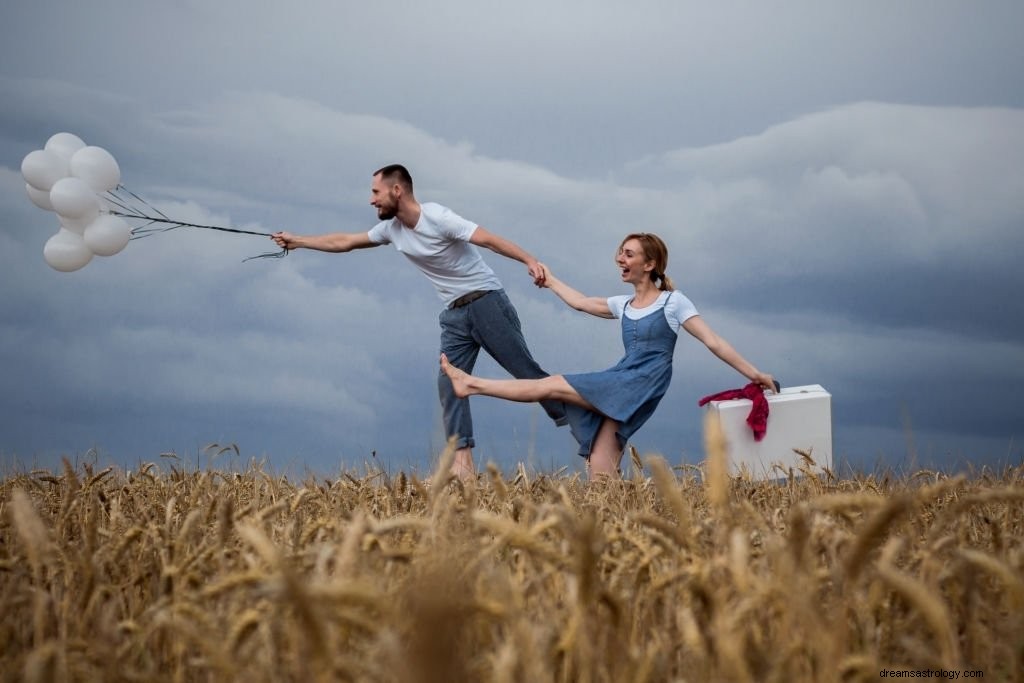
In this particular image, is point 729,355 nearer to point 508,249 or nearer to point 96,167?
point 508,249

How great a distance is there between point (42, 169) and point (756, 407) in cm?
523

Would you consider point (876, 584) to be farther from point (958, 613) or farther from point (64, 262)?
point (64, 262)

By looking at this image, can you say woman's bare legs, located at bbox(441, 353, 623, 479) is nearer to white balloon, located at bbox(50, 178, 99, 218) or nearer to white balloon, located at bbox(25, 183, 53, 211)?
white balloon, located at bbox(50, 178, 99, 218)

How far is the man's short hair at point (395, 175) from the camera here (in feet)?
25.1

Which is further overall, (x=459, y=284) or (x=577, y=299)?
(x=459, y=284)

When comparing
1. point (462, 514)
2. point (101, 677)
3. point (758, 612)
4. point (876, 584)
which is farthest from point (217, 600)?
point (876, 584)

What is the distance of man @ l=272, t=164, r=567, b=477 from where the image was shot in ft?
24.4

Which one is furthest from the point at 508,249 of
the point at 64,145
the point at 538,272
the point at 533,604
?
the point at 533,604

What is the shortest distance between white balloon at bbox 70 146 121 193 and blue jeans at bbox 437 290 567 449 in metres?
2.64

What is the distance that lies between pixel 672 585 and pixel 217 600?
3.12 feet

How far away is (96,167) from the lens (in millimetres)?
6961

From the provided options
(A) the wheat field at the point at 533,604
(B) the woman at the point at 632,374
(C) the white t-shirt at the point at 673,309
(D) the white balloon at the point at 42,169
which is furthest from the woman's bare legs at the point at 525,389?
(A) the wheat field at the point at 533,604

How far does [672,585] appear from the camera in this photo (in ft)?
5.95

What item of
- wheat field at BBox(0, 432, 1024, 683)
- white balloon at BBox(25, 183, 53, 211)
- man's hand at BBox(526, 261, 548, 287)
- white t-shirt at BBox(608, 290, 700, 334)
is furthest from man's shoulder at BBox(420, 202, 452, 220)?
wheat field at BBox(0, 432, 1024, 683)
